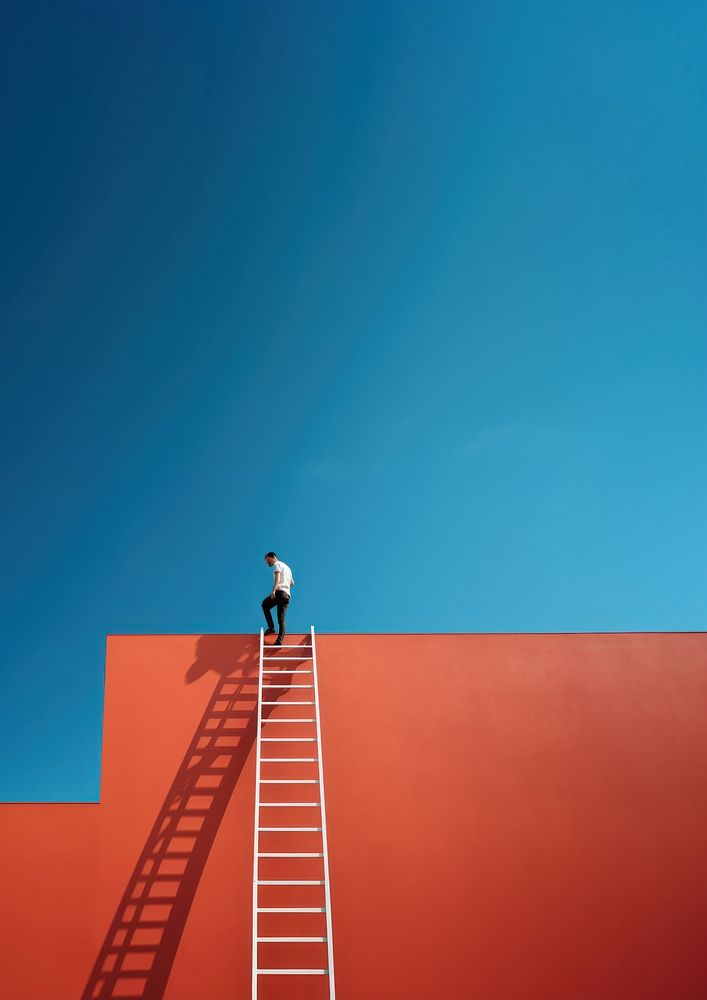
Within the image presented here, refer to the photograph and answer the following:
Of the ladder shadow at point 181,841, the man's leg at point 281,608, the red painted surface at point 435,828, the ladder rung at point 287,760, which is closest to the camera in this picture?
the ladder shadow at point 181,841

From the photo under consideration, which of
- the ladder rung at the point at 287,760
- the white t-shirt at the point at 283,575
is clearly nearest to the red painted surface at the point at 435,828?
the ladder rung at the point at 287,760

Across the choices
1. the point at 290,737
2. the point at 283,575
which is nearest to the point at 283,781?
the point at 290,737

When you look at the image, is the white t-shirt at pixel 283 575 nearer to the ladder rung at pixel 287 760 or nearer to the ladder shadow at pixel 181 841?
the ladder shadow at pixel 181 841

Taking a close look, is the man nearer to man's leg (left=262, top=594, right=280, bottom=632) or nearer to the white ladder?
man's leg (left=262, top=594, right=280, bottom=632)

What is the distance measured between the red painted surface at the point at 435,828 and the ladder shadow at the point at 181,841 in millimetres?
21

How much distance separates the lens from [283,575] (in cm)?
550

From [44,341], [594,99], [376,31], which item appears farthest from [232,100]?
[594,99]

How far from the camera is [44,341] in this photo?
25.0ft

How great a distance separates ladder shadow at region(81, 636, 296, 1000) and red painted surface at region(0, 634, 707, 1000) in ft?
0.07

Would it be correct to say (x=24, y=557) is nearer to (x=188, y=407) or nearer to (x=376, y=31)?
(x=188, y=407)

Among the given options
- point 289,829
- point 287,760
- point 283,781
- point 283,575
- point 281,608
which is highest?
point 283,575

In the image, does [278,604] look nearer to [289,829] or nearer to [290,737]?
[290,737]

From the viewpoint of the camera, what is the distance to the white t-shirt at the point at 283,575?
5.43m

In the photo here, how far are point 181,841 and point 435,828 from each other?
1831mm
